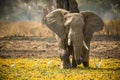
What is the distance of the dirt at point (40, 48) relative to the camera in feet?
49.6

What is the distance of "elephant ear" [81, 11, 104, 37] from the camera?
11.0 metres

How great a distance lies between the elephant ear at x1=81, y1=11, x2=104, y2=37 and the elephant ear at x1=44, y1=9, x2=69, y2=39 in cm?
59

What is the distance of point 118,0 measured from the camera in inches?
669

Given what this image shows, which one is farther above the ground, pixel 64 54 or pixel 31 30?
pixel 64 54

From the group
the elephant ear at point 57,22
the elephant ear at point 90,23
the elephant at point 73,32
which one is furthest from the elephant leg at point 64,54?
the elephant ear at point 90,23

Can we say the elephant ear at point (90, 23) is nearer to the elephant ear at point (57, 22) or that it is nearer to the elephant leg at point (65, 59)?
the elephant ear at point (57, 22)

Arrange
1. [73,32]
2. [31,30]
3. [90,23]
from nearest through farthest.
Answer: [73,32] → [90,23] → [31,30]

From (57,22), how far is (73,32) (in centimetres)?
95

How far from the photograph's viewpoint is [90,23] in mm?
11141

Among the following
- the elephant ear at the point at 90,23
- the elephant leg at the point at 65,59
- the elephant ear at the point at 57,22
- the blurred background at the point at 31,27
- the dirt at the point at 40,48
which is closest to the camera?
the elephant leg at the point at 65,59

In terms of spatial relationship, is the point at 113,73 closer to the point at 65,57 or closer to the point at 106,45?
the point at 65,57

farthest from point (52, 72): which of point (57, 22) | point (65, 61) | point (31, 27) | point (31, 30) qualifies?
point (31, 30)

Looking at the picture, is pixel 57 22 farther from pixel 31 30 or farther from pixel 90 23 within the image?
pixel 31 30

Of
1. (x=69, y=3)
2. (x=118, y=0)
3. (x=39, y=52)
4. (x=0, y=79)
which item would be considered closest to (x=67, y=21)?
(x=69, y=3)
